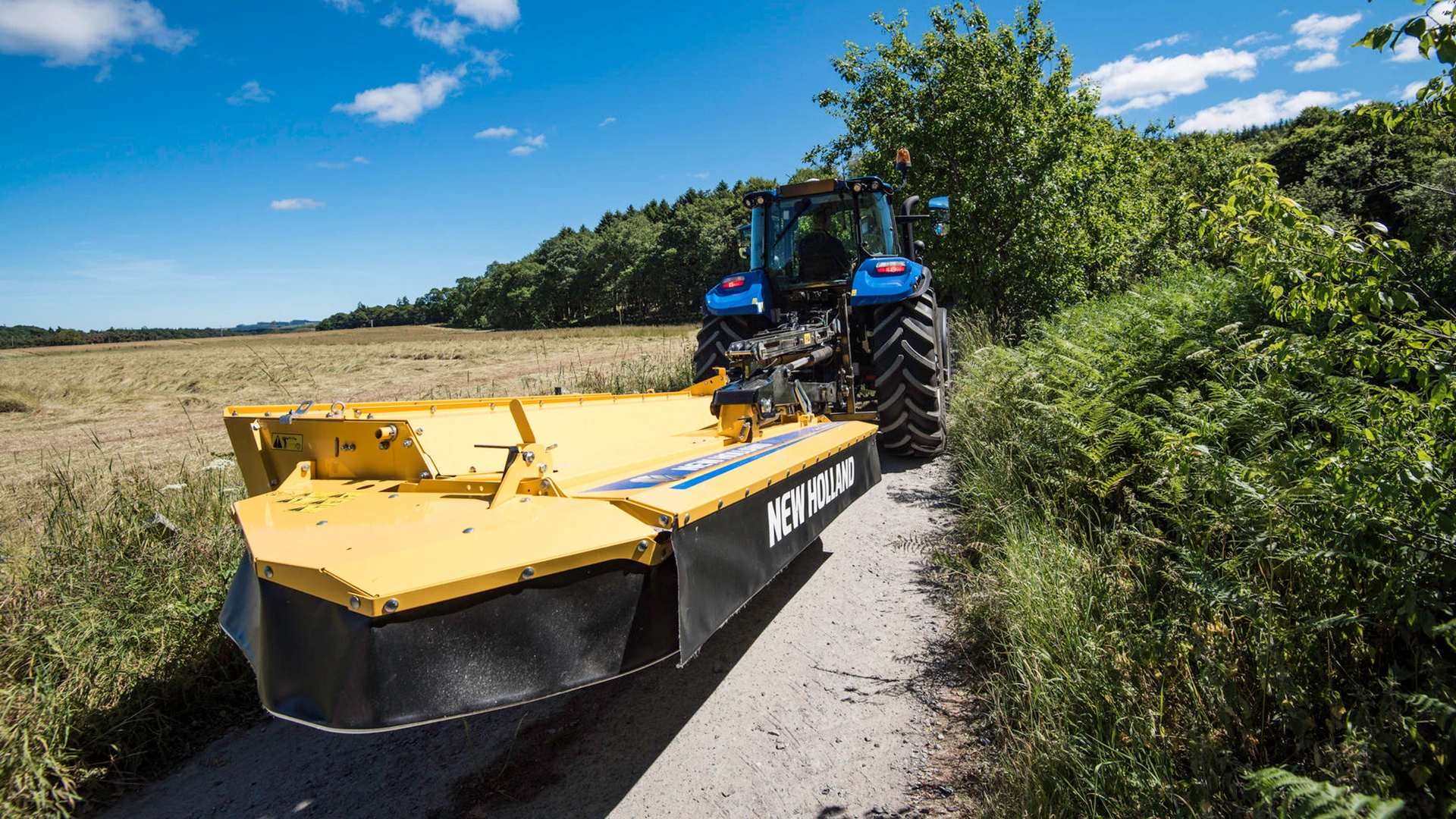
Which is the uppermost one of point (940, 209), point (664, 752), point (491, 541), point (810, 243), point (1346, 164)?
point (1346, 164)

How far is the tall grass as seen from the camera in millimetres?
1728

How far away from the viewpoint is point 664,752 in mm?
2539

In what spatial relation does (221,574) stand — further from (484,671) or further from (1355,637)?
(1355,637)

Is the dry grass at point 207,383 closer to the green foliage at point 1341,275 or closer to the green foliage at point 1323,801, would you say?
the green foliage at point 1341,275

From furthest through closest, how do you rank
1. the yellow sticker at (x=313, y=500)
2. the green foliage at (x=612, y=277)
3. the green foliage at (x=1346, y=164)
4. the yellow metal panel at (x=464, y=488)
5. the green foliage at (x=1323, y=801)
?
1. the green foliage at (x=612, y=277)
2. the green foliage at (x=1346, y=164)
3. the yellow sticker at (x=313, y=500)
4. the yellow metal panel at (x=464, y=488)
5. the green foliage at (x=1323, y=801)

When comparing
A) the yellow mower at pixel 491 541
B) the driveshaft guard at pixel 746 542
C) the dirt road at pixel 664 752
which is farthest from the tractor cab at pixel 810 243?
the dirt road at pixel 664 752

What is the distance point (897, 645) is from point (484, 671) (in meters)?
2.00

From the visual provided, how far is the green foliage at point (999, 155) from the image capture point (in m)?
10.9

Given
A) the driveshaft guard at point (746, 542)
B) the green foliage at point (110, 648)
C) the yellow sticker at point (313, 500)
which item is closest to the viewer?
the driveshaft guard at point (746, 542)

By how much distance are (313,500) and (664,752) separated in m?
1.54

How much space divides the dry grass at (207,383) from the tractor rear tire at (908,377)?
4795 millimetres

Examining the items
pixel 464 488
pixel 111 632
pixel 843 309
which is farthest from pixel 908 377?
pixel 111 632

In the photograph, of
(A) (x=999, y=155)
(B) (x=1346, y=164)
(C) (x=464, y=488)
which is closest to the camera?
(C) (x=464, y=488)

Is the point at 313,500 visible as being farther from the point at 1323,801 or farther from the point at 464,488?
the point at 1323,801
